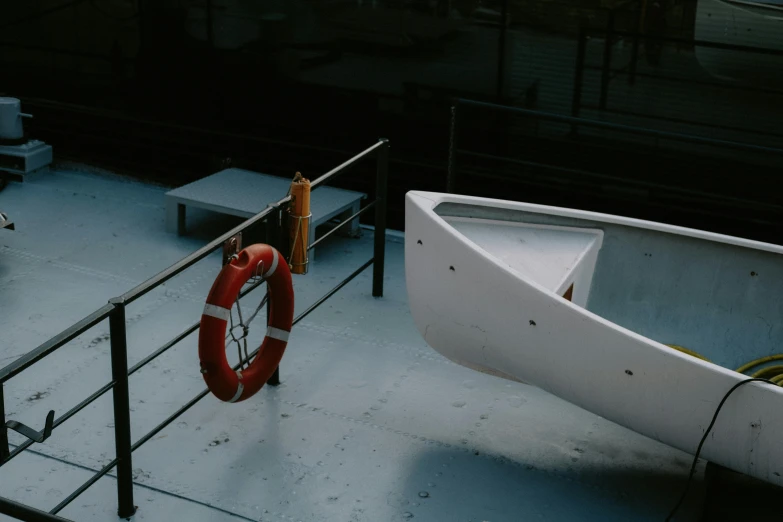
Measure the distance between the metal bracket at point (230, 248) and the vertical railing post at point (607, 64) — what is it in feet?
10.9

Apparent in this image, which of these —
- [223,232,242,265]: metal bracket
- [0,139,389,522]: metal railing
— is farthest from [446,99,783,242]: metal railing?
[223,232,242,265]: metal bracket

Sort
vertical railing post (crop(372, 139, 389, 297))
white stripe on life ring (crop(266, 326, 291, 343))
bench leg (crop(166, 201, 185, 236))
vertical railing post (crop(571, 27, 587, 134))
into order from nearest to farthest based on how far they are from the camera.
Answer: white stripe on life ring (crop(266, 326, 291, 343)) → vertical railing post (crop(372, 139, 389, 297)) → vertical railing post (crop(571, 27, 587, 134)) → bench leg (crop(166, 201, 185, 236))

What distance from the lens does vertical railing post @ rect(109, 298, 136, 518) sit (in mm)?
3697

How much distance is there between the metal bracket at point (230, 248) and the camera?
4371mm

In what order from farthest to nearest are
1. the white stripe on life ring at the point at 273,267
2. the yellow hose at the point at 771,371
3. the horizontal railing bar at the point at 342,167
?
the horizontal railing bar at the point at 342,167, the yellow hose at the point at 771,371, the white stripe on life ring at the point at 273,267

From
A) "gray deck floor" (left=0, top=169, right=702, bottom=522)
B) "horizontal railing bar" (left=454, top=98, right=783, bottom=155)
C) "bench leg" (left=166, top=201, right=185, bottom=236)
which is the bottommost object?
"gray deck floor" (left=0, top=169, right=702, bottom=522)

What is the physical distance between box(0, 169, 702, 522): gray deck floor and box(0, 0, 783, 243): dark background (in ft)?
4.98

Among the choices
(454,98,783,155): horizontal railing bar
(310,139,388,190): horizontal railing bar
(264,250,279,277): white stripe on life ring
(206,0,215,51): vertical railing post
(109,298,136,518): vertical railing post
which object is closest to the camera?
(109,298,136,518): vertical railing post

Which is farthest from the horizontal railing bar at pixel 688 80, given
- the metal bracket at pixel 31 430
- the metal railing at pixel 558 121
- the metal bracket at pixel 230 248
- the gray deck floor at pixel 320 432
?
the metal bracket at pixel 31 430

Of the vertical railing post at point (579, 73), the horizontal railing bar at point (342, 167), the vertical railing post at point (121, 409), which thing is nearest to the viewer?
the vertical railing post at point (121, 409)

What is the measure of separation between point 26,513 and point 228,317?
1.91m

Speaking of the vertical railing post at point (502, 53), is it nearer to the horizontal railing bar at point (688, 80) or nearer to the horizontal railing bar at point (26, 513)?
the horizontal railing bar at point (688, 80)

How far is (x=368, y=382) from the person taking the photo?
17.4ft

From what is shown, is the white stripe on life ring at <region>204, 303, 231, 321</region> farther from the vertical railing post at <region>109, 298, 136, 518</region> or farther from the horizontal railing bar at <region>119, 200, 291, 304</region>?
the vertical railing post at <region>109, 298, 136, 518</region>
